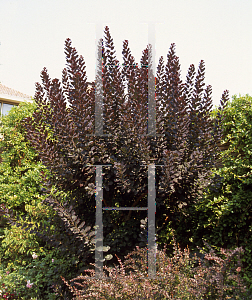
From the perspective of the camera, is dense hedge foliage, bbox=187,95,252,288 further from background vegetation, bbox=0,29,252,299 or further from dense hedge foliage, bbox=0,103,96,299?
dense hedge foliage, bbox=0,103,96,299

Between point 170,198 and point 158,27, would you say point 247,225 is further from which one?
point 158,27

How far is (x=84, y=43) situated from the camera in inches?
136

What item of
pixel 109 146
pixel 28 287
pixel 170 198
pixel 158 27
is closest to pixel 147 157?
pixel 109 146

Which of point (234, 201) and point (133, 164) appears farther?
A: point (234, 201)

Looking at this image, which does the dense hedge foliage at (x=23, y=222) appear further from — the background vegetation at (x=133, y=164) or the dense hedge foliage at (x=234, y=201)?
the dense hedge foliage at (x=234, y=201)

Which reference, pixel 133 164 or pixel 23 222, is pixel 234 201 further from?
pixel 23 222

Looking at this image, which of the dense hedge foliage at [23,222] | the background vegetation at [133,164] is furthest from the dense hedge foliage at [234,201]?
the dense hedge foliage at [23,222]

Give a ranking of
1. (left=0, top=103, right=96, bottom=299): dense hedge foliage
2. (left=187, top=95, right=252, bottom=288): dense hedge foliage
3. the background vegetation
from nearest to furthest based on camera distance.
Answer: the background vegetation < (left=187, top=95, right=252, bottom=288): dense hedge foliage < (left=0, top=103, right=96, bottom=299): dense hedge foliage

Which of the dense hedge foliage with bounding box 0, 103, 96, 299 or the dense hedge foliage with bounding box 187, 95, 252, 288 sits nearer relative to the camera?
the dense hedge foliage with bounding box 187, 95, 252, 288

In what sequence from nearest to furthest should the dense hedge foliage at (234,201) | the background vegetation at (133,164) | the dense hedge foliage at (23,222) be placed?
the background vegetation at (133,164) → the dense hedge foliage at (234,201) → the dense hedge foliage at (23,222)

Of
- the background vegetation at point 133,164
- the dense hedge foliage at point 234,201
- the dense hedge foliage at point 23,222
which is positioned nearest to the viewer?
the background vegetation at point 133,164

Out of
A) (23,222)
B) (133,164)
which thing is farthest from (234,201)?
(23,222)

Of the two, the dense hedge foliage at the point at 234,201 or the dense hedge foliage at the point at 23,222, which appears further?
the dense hedge foliage at the point at 23,222

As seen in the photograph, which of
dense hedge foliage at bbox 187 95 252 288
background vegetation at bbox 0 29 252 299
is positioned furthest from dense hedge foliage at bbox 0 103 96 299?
dense hedge foliage at bbox 187 95 252 288
